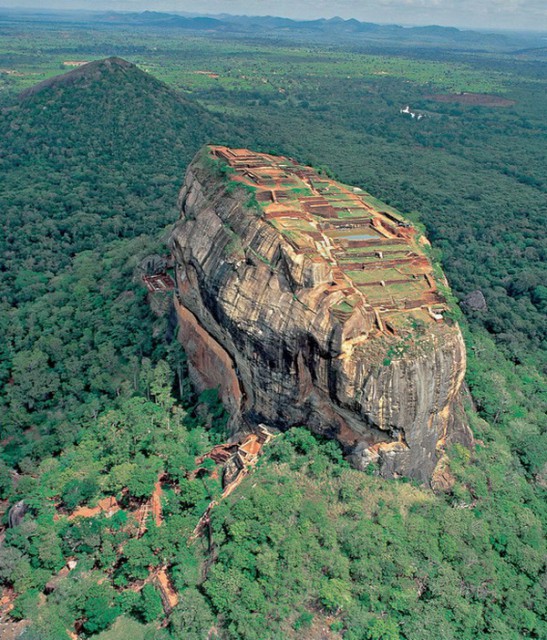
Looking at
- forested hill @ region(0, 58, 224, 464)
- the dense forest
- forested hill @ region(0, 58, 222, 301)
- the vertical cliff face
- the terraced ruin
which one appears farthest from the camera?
forested hill @ region(0, 58, 222, 301)

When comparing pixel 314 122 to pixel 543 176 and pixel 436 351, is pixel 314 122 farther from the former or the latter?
pixel 436 351

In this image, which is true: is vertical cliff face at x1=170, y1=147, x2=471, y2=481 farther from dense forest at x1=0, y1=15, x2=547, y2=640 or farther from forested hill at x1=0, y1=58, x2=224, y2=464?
forested hill at x1=0, y1=58, x2=224, y2=464

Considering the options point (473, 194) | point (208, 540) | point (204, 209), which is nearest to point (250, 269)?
point (204, 209)

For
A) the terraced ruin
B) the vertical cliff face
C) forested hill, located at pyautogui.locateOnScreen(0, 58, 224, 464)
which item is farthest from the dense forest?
the terraced ruin

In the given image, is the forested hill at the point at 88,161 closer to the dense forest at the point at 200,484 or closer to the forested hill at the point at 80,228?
the forested hill at the point at 80,228

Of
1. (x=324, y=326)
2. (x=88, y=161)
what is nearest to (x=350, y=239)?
(x=324, y=326)

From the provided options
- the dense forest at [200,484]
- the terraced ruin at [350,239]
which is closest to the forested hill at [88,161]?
the dense forest at [200,484]

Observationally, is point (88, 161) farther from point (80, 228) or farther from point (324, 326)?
point (324, 326)
